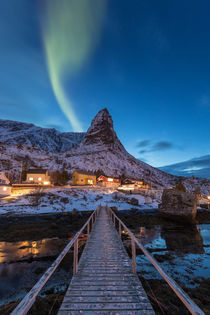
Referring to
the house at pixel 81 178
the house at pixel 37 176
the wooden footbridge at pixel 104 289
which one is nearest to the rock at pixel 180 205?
the wooden footbridge at pixel 104 289

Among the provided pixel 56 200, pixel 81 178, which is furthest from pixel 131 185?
pixel 56 200

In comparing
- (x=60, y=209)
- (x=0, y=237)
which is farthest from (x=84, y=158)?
(x=0, y=237)

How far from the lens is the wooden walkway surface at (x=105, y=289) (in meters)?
3.58

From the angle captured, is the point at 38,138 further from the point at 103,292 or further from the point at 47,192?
the point at 103,292

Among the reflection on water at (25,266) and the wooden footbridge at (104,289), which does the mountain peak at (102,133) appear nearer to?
the reflection on water at (25,266)

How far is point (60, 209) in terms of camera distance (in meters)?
27.7

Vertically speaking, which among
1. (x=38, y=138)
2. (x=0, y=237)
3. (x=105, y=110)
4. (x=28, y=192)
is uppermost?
(x=105, y=110)

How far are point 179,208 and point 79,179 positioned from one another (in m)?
37.6

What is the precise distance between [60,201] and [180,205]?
81.9ft

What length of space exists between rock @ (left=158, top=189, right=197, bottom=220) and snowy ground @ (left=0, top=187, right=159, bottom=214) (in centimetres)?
627

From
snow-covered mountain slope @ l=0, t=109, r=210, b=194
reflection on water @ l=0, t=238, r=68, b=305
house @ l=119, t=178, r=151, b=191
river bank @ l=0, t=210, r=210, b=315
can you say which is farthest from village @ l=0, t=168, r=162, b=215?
snow-covered mountain slope @ l=0, t=109, r=210, b=194

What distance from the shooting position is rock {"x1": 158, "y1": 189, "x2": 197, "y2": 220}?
1112 inches

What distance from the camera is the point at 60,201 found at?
3075 cm

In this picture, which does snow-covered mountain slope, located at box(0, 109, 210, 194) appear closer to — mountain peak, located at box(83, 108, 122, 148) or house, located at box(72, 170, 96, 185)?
mountain peak, located at box(83, 108, 122, 148)
